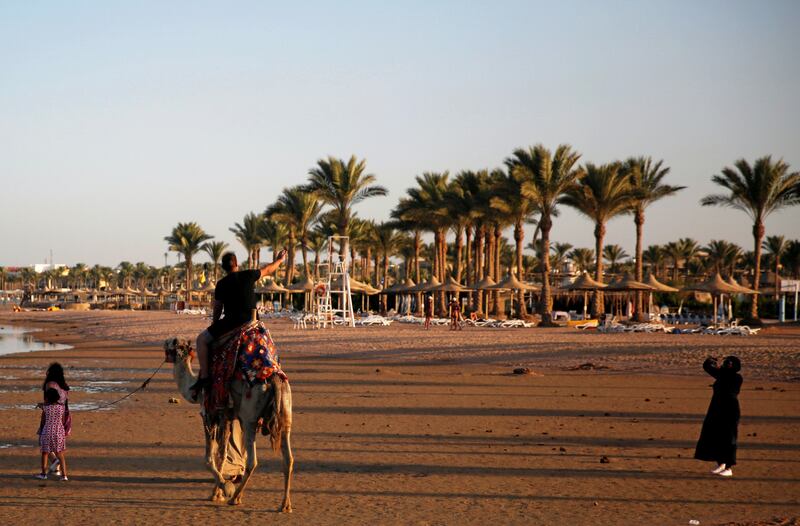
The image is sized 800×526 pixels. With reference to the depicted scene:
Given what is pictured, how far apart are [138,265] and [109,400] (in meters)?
165

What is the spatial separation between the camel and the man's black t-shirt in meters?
0.52

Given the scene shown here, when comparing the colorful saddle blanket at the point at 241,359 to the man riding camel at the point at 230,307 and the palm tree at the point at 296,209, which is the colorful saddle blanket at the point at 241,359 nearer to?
the man riding camel at the point at 230,307

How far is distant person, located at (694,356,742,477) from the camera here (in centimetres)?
945

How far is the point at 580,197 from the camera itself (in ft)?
156

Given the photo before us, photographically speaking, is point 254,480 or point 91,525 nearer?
point 91,525

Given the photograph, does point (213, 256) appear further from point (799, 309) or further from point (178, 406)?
point (178, 406)

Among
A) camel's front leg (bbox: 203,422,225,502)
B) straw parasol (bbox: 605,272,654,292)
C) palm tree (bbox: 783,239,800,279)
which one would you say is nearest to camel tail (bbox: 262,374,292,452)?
camel's front leg (bbox: 203,422,225,502)

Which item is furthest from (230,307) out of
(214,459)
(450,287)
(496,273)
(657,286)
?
(496,273)

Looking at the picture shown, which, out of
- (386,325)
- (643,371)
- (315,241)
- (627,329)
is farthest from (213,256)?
(643,371)

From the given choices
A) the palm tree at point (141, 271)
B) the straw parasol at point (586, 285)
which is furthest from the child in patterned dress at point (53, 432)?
the palm tree at point (141, 271)

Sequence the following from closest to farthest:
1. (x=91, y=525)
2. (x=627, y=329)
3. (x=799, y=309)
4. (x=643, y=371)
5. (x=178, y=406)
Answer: (x=91, y=525) → (x=178, y=406) → (x=643, y=371) → (x=627, y=329) → (x=799, y=309)

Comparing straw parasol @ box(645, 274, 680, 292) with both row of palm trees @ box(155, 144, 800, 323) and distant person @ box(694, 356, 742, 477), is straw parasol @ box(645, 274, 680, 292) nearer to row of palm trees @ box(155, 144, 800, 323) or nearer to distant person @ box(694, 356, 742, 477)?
row of palm trees @ box(155, 144, 800, 323)

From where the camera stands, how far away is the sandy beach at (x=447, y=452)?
26.0ft

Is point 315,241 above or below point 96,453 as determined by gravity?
above
